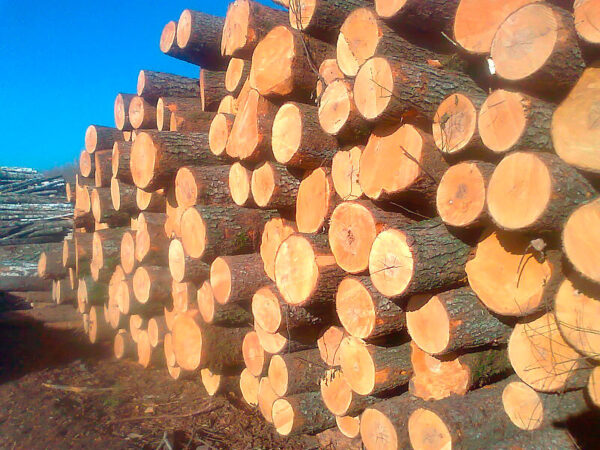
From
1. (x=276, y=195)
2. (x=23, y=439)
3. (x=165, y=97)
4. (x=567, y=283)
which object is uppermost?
(x=165, y=97)

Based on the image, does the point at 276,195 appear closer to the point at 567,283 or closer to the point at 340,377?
the point at 340,377

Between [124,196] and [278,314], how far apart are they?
2473 millimetres

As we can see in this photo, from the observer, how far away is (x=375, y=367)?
2.47 meters

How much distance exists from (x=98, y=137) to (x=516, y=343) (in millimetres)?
4744

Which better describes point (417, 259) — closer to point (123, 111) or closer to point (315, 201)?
point (315, 201)

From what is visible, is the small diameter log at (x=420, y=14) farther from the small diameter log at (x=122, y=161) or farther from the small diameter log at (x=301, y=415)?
the small diameter log at (x=122, y=161)

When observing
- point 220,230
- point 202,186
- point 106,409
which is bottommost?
point 106,409

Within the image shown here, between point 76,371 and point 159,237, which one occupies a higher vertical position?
point 159,237

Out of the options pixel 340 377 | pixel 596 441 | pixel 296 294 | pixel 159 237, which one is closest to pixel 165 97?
pixel 159 237

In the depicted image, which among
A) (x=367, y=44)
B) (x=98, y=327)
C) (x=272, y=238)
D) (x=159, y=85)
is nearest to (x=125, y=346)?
(x=98, y=327)

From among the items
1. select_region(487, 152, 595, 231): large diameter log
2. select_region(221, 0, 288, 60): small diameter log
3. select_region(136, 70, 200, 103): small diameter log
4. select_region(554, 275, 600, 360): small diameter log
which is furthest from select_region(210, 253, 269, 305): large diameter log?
select_region(136, 70, 200, 103): small diameter log

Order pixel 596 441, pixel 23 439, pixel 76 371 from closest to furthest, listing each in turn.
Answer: pixel 596 441 → pixel 23 439 → pixel 76 371

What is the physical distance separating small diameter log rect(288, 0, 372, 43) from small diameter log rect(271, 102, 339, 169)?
474 millimetres

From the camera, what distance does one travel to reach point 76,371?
4602 mm
